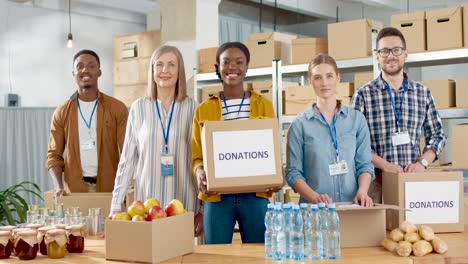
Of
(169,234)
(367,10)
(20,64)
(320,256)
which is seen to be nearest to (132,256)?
(169,234)

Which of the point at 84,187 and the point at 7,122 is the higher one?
the point at 7,122

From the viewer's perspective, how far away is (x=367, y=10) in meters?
9.77

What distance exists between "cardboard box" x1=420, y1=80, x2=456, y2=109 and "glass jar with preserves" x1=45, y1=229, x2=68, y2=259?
327 cm

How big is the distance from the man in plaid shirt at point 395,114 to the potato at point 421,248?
0.76 meters

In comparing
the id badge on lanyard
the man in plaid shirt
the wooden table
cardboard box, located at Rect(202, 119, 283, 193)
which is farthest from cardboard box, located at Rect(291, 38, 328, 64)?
the wooden table

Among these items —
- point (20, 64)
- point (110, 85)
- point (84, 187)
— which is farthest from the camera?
point (110, 85)

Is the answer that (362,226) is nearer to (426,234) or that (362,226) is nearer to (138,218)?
(426,234)

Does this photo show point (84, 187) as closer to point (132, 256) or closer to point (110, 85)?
point (132, 256)

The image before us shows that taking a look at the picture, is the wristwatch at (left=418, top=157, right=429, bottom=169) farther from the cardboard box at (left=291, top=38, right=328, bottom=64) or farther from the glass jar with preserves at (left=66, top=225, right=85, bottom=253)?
the cardboard box at (left=291, top=38, right=328, bottom=64)

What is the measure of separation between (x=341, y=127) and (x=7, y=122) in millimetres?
5853

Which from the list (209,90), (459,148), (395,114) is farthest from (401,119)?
(209,90)

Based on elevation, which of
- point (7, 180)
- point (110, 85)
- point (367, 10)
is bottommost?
point (7, 180)

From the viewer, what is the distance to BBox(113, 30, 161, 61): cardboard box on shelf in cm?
773

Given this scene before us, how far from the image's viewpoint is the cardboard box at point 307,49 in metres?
5.54
